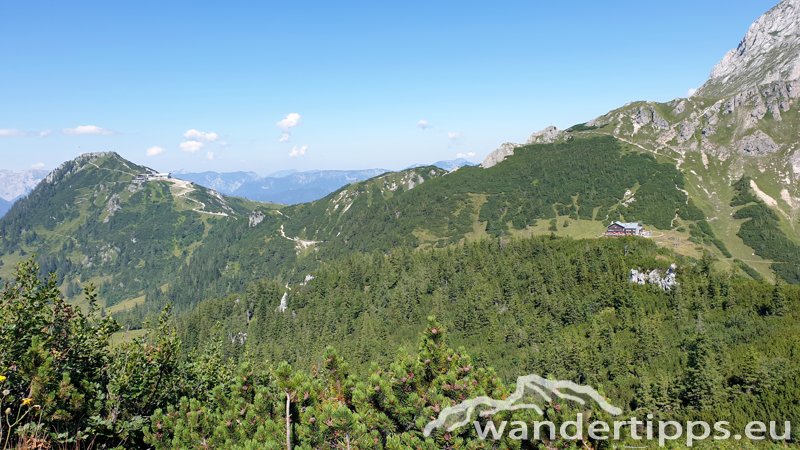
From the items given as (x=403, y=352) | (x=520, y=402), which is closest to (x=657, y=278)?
(x=520, y=402)

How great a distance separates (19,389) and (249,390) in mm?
8319

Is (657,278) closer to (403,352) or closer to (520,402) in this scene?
(520,402)

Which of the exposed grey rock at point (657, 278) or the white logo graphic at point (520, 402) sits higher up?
the white logo graphic at point (520, 402)

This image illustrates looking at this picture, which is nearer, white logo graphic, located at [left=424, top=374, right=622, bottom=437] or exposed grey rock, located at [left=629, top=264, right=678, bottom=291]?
white logo graphic, located at [left=424, top=374, right=622, bottom=437]

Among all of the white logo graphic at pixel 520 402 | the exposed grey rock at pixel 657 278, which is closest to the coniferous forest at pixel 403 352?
the white logo graphic at pixel 520 402

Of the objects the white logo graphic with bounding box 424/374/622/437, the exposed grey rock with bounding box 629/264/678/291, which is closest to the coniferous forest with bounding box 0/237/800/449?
the white logo graphic with bounding box 424/374/622/437

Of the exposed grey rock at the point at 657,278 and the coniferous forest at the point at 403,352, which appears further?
the exposed grey rock at the point at 657,278

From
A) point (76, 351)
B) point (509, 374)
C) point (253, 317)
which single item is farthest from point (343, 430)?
point (253, 317)

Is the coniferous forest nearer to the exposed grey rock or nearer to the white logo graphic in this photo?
the white logo graphic

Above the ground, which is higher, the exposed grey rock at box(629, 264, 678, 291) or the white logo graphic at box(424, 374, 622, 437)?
the white logo graphic at box(424, 374, 622, 437)

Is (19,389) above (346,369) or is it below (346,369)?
above

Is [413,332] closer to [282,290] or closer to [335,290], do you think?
[335,290]

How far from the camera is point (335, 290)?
168 metres

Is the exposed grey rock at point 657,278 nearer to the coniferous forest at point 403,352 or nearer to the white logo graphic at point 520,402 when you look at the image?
the coniferous forest at point 403,352
